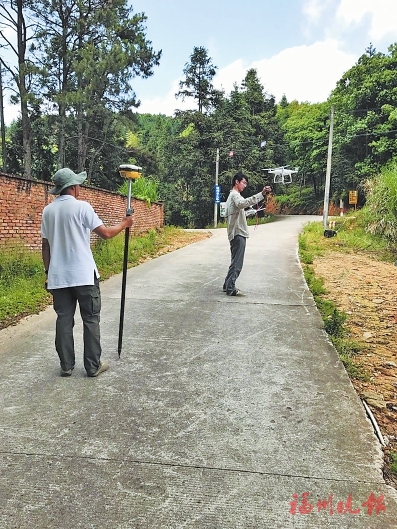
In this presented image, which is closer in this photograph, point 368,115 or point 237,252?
point 237,252

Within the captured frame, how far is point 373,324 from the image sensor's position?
184 inches

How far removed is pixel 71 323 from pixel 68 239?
0.65m

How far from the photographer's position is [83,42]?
2073cm

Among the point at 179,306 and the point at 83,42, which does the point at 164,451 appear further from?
the point at 83,42

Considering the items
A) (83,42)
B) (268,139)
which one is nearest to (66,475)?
(83,42)

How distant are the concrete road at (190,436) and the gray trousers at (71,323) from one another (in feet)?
0.53

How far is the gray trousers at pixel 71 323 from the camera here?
3.11 metres

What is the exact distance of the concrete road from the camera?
182 cm

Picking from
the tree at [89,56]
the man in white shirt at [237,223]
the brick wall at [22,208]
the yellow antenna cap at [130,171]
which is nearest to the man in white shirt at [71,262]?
the yellow antenna cap at [130,171]

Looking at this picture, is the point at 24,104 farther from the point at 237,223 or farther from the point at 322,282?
the point at 322,282

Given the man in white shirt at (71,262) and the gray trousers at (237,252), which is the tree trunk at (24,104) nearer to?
the gray trousers at (237,252)

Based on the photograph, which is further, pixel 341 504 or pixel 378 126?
pixel 378 126

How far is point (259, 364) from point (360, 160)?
34012mm

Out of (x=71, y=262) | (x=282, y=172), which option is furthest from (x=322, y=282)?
(x=282, y=172)
